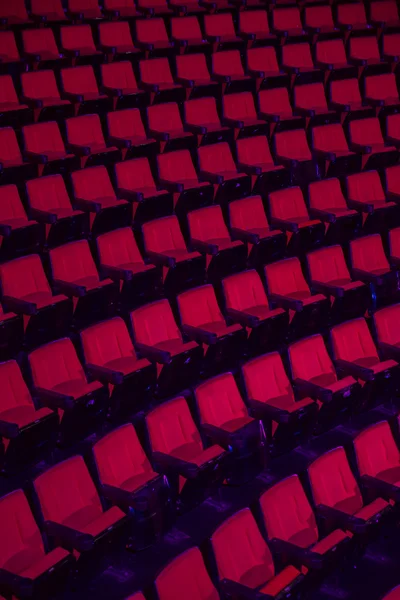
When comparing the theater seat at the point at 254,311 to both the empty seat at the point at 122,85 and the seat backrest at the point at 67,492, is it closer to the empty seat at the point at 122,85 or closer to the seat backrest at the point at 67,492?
the seat backrest at the point at 67,492

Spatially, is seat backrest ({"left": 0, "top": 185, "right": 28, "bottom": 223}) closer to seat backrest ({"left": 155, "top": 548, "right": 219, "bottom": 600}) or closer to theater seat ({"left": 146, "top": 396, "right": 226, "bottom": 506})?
theater seat ({"left": 146, "top": 396, "right": 226, "bottom": 506})

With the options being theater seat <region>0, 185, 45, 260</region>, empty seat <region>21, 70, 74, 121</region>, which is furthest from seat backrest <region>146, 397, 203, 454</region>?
empty seat <region>21, 70, 74, 121</region>

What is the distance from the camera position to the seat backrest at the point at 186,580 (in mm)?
1236

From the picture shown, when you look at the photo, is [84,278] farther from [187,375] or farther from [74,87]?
[74,87]

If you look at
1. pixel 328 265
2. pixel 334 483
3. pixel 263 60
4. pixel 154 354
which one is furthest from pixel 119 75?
pixel 334 483

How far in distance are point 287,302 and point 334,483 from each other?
48 centimetres

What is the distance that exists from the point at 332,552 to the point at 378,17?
2259 mm

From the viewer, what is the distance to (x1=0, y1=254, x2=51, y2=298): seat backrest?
5.65ft

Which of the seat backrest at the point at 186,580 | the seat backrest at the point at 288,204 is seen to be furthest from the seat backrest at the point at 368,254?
the seat backrest at the point at 186,580

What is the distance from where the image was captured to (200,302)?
185cm

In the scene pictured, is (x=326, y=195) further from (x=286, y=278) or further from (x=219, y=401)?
(x=219, y=401)

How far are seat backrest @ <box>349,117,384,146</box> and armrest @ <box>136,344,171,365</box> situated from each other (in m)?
1.17

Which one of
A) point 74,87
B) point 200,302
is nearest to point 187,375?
point 200,302

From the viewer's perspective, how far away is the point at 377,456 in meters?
1.70
